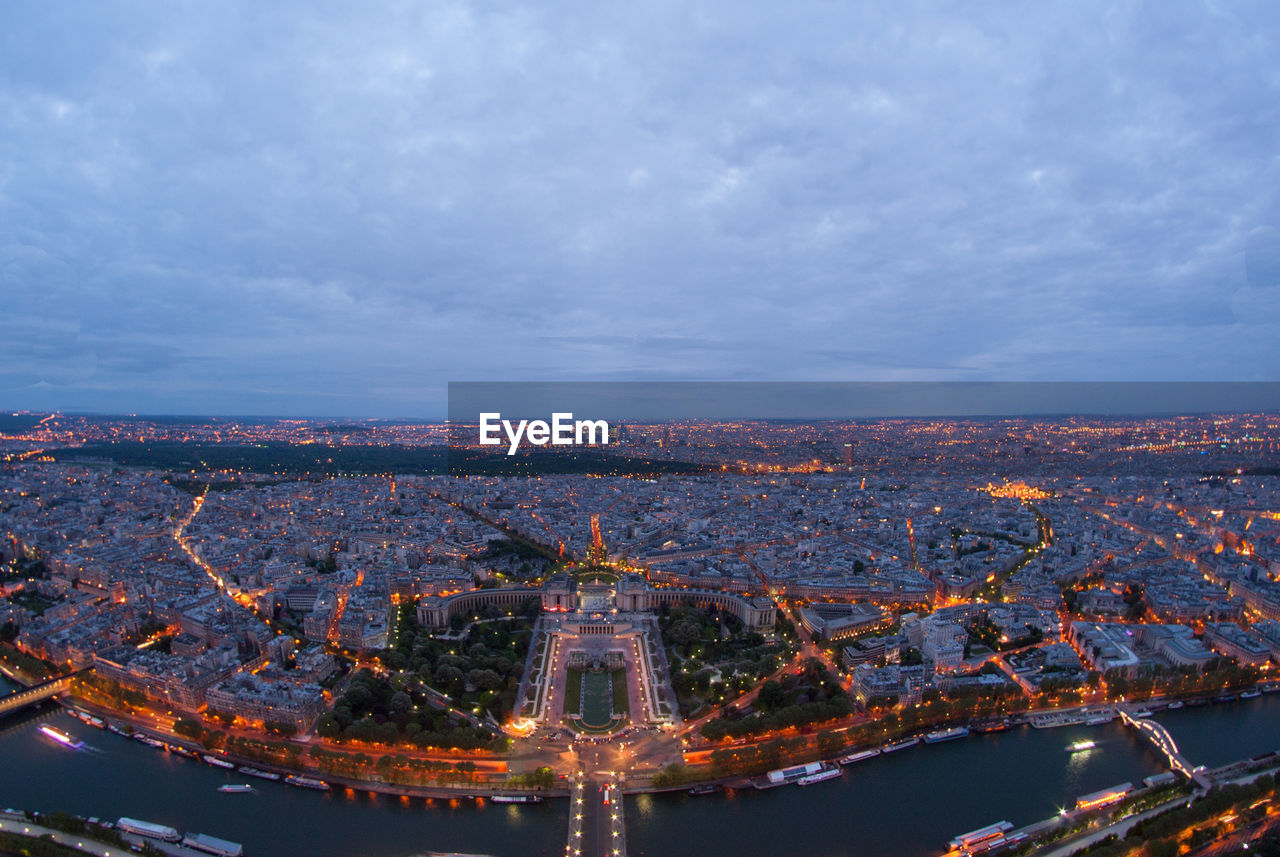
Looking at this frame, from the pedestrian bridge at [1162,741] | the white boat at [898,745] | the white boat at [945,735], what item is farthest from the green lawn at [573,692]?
the pedestrian bridge at [1162,741]

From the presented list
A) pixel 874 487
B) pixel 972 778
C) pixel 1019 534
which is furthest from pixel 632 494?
pixel 972 778

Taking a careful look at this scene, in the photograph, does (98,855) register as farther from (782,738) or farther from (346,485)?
(346,485)

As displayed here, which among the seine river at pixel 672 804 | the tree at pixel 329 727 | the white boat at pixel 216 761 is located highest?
the tree at pixel 329 727

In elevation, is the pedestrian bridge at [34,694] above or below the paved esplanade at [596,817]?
above

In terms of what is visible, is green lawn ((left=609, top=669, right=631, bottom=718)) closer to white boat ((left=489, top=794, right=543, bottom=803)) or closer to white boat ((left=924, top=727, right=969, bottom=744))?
white boat ((left=489, top=794, right=543, bottom=803))

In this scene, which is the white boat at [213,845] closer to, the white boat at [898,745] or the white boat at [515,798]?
the white boat at [515,798]

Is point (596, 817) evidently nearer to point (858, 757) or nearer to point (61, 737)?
point (858, 757)
